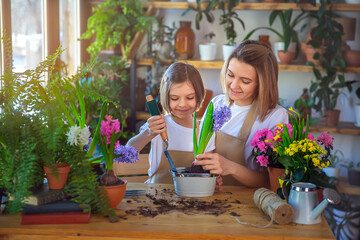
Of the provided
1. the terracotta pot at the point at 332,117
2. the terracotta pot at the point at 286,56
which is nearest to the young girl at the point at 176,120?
the terracotta pot at the point at 286,56

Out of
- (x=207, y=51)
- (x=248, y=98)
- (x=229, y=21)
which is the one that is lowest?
(x=248, y=98)

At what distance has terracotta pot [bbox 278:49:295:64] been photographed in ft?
11.5

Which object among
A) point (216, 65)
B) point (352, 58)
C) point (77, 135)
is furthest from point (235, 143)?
point (352, 58)

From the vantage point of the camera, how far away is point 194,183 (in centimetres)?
163

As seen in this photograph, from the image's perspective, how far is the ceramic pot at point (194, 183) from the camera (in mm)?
1624

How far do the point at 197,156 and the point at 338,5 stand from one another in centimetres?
228

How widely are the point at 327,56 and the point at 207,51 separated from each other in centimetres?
91

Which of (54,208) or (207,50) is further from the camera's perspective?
(207,50)

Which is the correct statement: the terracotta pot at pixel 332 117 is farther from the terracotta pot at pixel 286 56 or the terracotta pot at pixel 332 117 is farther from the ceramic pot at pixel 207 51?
the ceramic pot at pixel 207 51

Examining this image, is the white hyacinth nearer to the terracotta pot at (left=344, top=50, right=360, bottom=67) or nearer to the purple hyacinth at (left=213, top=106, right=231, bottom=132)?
the purple hyacinth at (left=213, top=106, right=231, bottom=132)

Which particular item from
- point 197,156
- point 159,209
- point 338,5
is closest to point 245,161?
point 197,156

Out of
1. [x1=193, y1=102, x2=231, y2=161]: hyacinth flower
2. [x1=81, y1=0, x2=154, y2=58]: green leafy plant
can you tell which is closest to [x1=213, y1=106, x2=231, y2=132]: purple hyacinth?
[x1=193, y1=102, x2=231, y2=161]: hyacinth flower

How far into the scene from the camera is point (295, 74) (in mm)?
3805

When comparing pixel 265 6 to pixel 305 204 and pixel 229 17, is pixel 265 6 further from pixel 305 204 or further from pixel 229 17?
pixel 305 204
